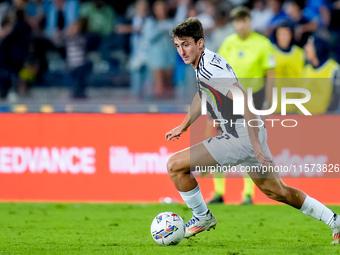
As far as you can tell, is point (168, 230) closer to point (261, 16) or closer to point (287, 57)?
Result: point (287, 57)

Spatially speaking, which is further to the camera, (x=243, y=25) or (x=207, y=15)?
(x=207, y=15)

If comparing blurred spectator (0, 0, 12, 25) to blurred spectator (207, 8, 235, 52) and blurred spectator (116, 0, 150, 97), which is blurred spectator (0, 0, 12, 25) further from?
blurred spectator (207, 8, 235, 52)

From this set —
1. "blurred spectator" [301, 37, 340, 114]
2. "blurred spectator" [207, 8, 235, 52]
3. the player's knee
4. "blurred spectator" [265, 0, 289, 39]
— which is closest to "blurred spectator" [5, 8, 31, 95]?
"blurred spectator" [207, 8, 235, 52]

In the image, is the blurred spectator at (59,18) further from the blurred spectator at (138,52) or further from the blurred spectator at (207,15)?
the blurred spectator at (207,15)

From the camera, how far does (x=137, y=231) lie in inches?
326

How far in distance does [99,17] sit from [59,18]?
0.81 metres

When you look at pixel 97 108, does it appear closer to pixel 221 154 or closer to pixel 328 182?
pixel 328 182

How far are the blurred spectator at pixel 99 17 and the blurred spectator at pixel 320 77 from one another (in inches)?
162

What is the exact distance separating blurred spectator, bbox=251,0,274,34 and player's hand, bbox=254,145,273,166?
7270mm

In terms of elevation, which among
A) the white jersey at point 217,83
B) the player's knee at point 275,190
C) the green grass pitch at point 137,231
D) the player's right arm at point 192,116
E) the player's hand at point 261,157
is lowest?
the green grass pitch at point 137,231

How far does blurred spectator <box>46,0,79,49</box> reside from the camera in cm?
1421

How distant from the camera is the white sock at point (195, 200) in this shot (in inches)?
281

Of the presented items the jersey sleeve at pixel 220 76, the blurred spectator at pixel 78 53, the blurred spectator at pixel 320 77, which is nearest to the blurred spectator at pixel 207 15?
the blurred spectator at pixel 320 77

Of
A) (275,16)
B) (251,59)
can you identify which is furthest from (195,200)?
(275,16)
